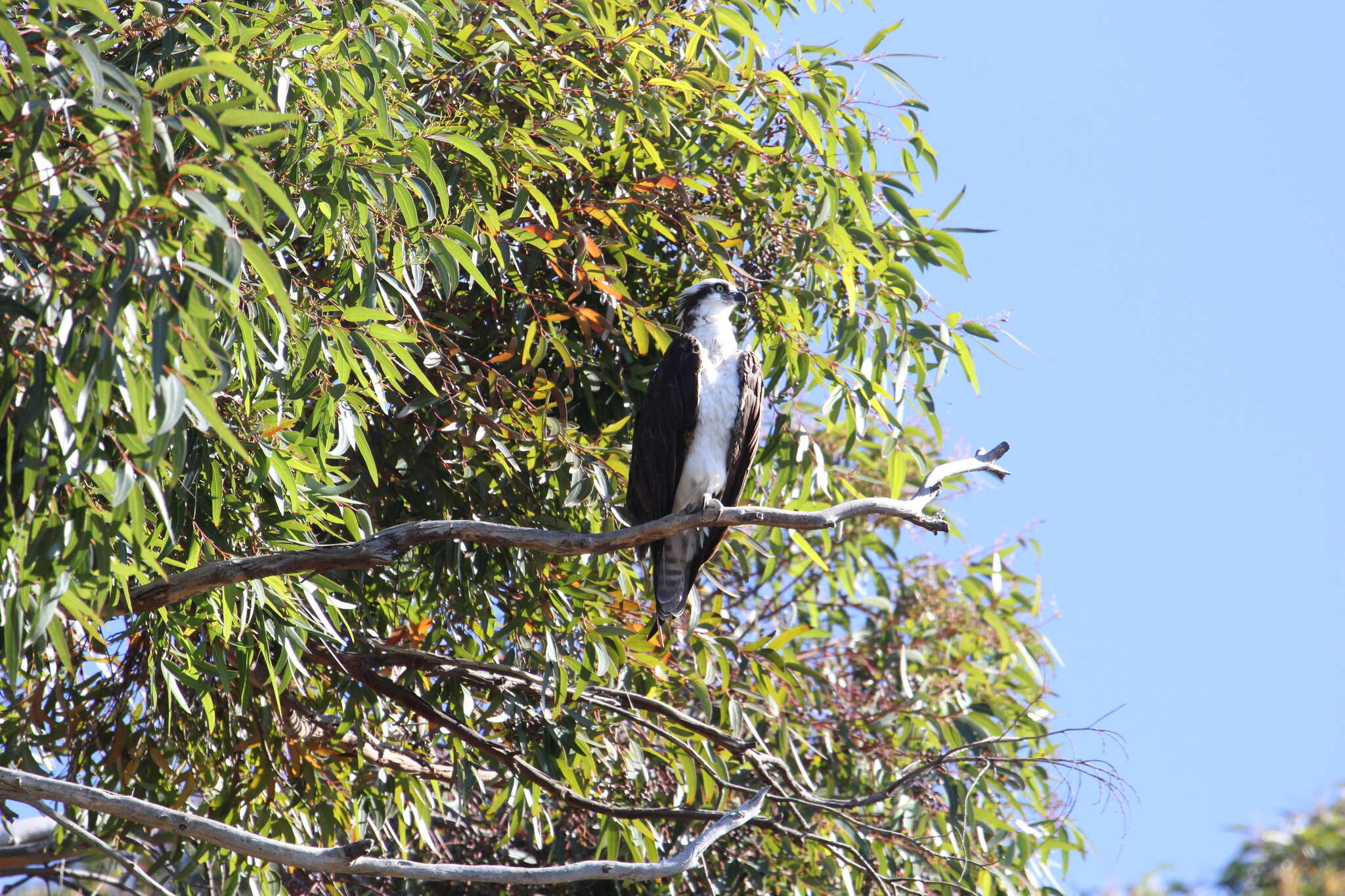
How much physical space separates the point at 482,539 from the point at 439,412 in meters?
1.00

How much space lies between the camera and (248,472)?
2979 mm

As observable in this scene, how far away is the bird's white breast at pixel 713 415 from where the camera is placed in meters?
4.07

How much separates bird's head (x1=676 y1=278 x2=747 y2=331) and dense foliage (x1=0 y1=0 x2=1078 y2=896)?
12cm

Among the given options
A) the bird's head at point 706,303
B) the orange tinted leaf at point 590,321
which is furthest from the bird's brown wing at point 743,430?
the orange tinted leaf at point 590,321

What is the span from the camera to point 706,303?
418cm

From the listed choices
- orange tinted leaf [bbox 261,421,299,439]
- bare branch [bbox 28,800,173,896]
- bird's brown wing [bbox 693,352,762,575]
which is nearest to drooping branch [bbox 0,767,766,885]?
bare branch [bbox 28,800,173,896]

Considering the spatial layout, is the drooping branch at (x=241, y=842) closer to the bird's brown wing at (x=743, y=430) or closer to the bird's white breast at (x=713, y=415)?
the bird's brown wing at (x=743, y=430)

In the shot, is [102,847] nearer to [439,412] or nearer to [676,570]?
[439,412]

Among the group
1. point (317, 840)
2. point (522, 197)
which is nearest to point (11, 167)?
point (522, 197)

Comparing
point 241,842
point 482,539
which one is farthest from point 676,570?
point 241,842

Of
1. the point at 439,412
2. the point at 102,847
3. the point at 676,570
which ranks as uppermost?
the point at 439,412

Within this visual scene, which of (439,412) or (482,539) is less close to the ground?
(439,412)

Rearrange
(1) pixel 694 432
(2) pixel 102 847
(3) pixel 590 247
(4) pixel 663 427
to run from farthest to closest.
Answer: (1) pixel 694 432
(4) pixel 663 427
(3) pixel 590 247
(2) pixel 102 847

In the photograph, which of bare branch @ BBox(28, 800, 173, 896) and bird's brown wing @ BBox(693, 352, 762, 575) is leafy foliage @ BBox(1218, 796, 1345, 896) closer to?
bird's brown wing @ BBox(693, 352, 762, 575)
